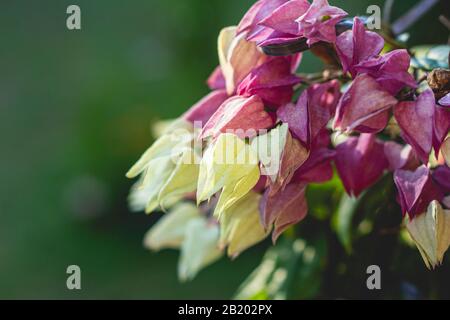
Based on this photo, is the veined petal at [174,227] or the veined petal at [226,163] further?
the veined petal at [174,227]

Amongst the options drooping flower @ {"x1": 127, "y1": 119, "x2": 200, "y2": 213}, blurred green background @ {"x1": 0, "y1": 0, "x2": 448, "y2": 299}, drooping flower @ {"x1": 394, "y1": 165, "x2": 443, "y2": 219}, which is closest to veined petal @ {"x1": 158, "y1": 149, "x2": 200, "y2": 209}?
drooping flower @ {"x1": 127, "y1": 119, "x2": 200, "y2": 213}

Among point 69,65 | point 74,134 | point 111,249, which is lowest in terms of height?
point 111,249

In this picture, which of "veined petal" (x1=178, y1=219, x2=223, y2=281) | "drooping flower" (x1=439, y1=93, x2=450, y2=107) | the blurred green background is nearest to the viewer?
"drooping flower" (x1=439, y1=93, x2=450, y2=107)

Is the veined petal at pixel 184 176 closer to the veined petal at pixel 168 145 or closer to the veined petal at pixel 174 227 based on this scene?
the veined petal at pixel 168 145

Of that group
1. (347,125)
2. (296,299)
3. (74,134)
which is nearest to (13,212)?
(74,134)

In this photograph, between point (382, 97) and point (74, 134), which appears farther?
point (74, 134)

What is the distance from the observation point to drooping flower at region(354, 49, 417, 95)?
28 centimetres

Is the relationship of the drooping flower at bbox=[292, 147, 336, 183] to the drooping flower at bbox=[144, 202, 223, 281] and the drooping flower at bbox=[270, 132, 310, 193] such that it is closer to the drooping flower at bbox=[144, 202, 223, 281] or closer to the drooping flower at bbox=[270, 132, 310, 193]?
the drooping flower at bbox=[270, 132, 310, 193]

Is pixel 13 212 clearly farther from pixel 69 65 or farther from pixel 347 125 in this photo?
pixel 347 125

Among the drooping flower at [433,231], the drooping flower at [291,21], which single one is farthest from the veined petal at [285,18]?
the drooping flower at [433,231]

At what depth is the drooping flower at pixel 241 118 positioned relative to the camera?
288 millimetres

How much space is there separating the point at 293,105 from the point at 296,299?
0.48ft

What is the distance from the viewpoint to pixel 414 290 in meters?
0.38

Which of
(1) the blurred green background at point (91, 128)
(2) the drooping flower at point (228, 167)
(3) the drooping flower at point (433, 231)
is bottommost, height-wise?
(1) the blurred green background at point (91, 128)
